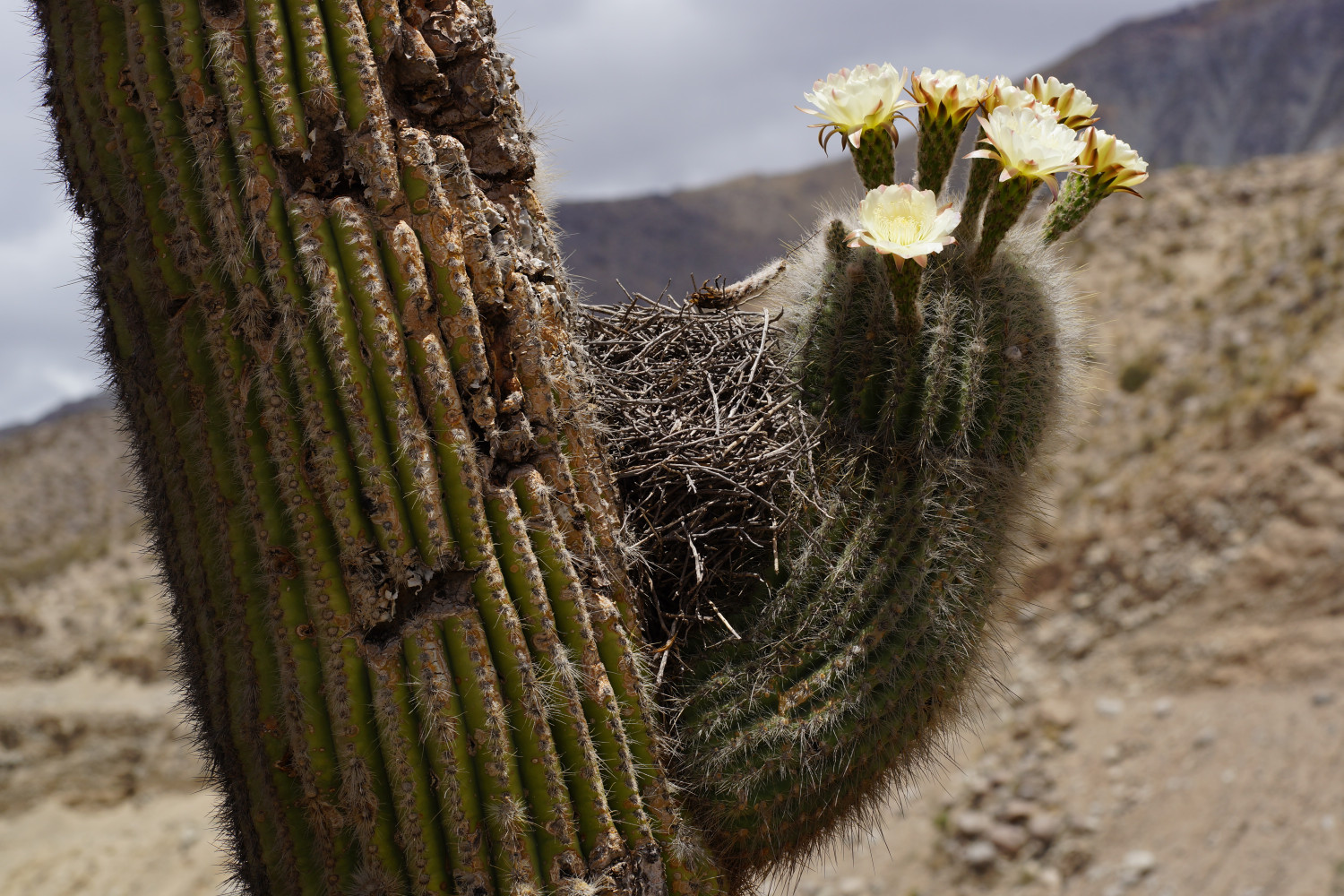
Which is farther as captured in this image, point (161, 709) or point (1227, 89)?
point (1227, 89)

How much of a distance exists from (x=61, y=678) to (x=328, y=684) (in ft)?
38.8

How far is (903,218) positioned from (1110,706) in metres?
8.24

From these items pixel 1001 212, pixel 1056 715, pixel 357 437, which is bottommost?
pixel 1056 715

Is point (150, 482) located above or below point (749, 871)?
above

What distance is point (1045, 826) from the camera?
25.5 ft

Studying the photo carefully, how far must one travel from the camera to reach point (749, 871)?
2.46 metres

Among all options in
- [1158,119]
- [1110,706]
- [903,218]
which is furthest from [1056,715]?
[1158,119]

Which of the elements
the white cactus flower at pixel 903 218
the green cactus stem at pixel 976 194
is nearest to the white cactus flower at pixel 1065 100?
the green cactus stem at pixel 976 194

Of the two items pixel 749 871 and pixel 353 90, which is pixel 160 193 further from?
pixel 749 871

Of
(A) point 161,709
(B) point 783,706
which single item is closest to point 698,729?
(B) point 783,706

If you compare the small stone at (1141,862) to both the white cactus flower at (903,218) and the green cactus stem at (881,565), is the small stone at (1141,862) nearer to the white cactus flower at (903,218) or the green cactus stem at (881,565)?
the green cactus stem at (881,565)

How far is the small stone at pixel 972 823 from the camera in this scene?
812 cm

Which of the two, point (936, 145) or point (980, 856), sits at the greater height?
point (936, 145)

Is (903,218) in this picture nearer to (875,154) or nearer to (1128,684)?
(875,154)
